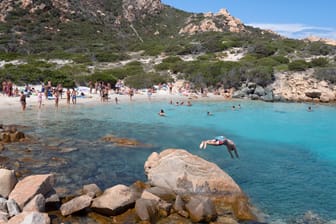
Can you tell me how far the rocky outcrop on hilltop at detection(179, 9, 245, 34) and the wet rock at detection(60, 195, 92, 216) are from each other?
83670mm

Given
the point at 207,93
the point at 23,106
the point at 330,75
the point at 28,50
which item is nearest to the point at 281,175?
the point at 23,106

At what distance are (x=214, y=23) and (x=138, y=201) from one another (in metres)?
91.0

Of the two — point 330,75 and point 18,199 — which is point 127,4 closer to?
point 330,75

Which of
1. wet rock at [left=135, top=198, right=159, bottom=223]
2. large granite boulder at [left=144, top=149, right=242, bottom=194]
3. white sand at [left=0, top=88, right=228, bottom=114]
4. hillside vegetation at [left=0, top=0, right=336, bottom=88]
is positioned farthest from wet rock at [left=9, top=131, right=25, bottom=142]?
hillside vegetation at [left=0, top=0, right=336, bottom=88]

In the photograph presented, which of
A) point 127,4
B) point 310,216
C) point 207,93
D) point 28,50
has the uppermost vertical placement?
point 127,4

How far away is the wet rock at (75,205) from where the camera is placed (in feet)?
30.0

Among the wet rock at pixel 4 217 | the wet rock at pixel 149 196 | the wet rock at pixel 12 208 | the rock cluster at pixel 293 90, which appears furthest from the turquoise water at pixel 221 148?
the rock cluster at pixel 293 90

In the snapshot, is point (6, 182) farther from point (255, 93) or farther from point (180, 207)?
point (255, 93)

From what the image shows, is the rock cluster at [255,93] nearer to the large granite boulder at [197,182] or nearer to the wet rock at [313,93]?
the wet rock at [313,93]

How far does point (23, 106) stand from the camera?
88.2ft

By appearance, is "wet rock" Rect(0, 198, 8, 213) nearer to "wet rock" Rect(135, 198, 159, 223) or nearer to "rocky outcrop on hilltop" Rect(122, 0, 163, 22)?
"wet rock" Rect(135, 198, 159, 223)

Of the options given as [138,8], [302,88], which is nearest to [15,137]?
[302,88]

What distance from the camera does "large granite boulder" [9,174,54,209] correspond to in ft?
29.1

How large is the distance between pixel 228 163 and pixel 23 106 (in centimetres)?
1729
